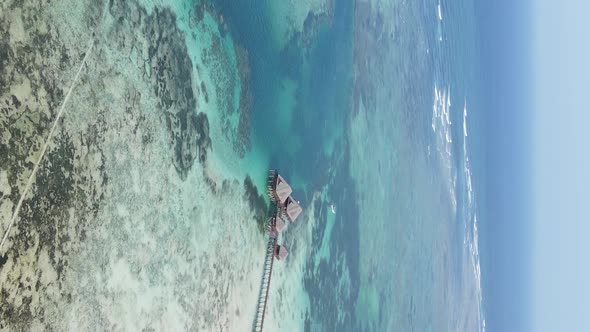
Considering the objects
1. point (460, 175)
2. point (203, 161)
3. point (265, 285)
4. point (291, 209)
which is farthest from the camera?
point (460, 175)

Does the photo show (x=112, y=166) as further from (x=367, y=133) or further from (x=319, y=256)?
(x=367, y=133)

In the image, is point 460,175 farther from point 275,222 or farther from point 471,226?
point 275,222

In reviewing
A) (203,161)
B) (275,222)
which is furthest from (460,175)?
(203,161)

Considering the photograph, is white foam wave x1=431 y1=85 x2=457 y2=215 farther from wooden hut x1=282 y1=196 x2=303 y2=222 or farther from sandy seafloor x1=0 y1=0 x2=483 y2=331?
wooden hut x1=282 y1=196 x2=303 y2=222

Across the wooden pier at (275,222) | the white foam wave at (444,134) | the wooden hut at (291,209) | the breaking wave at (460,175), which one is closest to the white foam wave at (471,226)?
the breaking wave at (460,175)

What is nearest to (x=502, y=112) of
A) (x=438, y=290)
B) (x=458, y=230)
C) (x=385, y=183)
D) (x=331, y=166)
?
(x=458, y=230)

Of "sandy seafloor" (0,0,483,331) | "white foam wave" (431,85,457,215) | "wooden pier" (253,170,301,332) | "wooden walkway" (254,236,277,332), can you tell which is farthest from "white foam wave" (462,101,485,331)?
"wooden walkway" (254,236,277,332)

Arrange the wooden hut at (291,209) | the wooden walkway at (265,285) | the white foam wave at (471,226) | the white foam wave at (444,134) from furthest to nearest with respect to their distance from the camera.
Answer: the white foam wave at (471,226) < the white foam wave at (444,134) < the wooden hut at (291,209) < the wooden walkway at (265,285)

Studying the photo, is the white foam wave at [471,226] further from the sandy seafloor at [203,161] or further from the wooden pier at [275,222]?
the wooden pier at [275,222]
